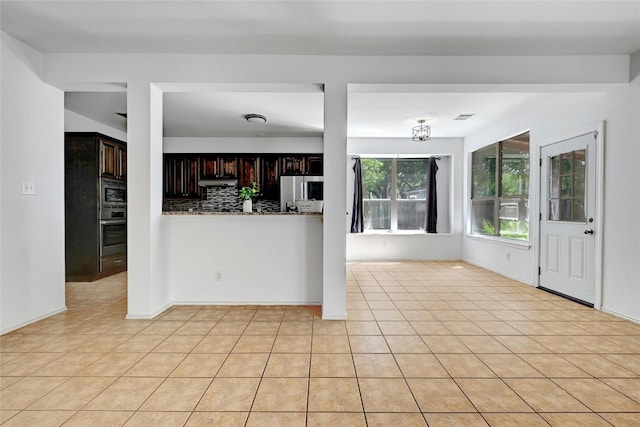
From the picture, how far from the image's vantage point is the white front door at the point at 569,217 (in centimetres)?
361

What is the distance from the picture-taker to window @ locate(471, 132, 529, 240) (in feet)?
16.3

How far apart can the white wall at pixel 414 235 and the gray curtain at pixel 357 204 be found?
0.71ft

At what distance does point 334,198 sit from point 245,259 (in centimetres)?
126

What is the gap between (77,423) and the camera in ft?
5.27

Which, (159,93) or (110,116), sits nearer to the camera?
(159,93)

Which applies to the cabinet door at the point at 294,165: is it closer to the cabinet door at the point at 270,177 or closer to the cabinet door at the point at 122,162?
the cabinet door at the point at 270,177

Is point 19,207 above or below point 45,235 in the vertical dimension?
above

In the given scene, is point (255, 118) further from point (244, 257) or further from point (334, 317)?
point (334, 317)

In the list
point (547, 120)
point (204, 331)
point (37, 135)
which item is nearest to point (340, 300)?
point (204, 331)

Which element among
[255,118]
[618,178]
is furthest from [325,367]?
[255,118]

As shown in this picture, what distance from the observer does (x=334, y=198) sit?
3158mm

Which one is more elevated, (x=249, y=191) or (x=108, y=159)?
(x=108, y=159)

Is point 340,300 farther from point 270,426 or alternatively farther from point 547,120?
point 547,120

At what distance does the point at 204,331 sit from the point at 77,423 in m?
1.22
